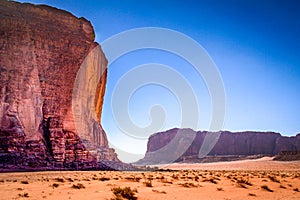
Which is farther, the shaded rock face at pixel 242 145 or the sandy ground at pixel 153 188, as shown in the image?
the shaded rock face at pixel 242 145

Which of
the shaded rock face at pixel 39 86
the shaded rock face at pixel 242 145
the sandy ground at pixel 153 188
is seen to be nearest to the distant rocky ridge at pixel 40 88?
the shaded rock face at pixel 39 86

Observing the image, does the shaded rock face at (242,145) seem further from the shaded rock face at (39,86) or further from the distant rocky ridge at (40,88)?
the shaded rock face at (39,86)

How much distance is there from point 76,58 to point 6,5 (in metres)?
12.2

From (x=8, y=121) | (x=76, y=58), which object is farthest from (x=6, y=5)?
(x=8, y=121)

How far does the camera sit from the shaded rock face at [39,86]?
35719 mm

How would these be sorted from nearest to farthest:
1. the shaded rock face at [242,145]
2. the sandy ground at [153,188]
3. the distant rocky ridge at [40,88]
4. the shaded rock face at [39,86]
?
the sandy ground at [153,188]
the distant rocky ridge at [40,88]
the shaded rock face at [39,86]
the shaded rock face at [242,145]

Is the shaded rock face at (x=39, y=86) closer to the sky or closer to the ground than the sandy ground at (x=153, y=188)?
closer to the sky

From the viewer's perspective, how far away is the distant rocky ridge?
35.6 m

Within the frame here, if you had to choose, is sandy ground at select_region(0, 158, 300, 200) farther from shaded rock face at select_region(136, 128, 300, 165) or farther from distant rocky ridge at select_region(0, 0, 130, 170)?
shaded rock face at select_region(136, 128, 300, 165)

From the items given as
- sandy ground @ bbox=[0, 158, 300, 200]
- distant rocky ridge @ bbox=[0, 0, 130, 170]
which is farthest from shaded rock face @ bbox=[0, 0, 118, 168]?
sandy ground @ bbox=[0, 158, 300, 200]

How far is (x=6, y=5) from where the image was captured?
40188mm

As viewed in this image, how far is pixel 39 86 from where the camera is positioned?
41625mm

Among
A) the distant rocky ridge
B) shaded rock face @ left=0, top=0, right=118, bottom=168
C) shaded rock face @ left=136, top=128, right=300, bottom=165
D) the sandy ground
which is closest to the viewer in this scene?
the sandy ground

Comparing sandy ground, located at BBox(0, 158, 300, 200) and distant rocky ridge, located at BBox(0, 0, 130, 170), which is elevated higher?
distant rocky ridge, located at BBox(0, 0, 130, 170)
